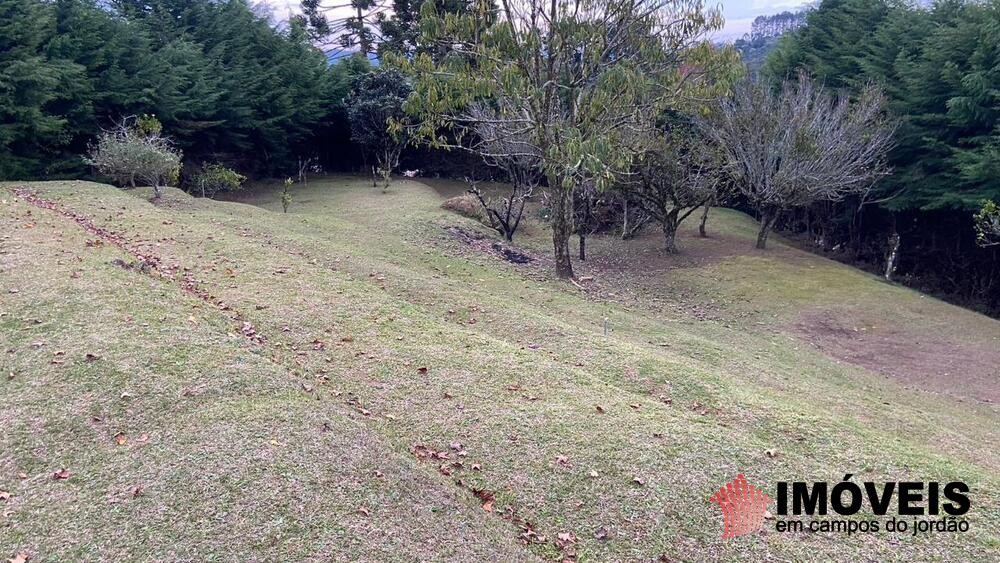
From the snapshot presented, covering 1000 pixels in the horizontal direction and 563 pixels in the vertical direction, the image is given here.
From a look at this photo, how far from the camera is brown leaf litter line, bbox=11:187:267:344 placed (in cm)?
720

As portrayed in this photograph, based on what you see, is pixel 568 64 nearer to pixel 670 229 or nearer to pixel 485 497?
pixel 670 229

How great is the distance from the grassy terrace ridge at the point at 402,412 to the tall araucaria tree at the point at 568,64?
10.5 ft

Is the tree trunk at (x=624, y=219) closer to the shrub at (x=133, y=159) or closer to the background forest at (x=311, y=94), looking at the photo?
the background forest at (x=311, y=94)

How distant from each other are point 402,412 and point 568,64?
8.85m

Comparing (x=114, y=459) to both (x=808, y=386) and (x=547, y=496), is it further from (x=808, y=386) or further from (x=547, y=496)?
(x=808, y=386)

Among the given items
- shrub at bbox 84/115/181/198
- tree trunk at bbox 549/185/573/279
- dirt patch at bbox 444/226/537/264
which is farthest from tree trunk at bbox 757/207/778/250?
shrub at bbox 84/115/181/198

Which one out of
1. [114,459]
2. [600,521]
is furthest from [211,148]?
[600,521]

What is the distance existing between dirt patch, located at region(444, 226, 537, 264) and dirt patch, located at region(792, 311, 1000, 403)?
21.2ft

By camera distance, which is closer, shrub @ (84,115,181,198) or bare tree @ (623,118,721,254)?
shrub @ (84,115,181,198)

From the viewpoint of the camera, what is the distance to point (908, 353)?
1104 cm

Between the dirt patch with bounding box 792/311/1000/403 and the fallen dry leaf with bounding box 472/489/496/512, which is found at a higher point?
the fallen dry leaf with bounding box 472/489/496/512

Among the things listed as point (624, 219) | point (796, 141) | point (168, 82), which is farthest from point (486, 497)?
→ point (168, 82)

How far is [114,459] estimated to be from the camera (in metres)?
4.34

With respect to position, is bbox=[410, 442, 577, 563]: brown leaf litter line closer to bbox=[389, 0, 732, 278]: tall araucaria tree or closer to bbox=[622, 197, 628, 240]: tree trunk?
bbox=[389, 0, 732, 278]: tall araucaria tree
